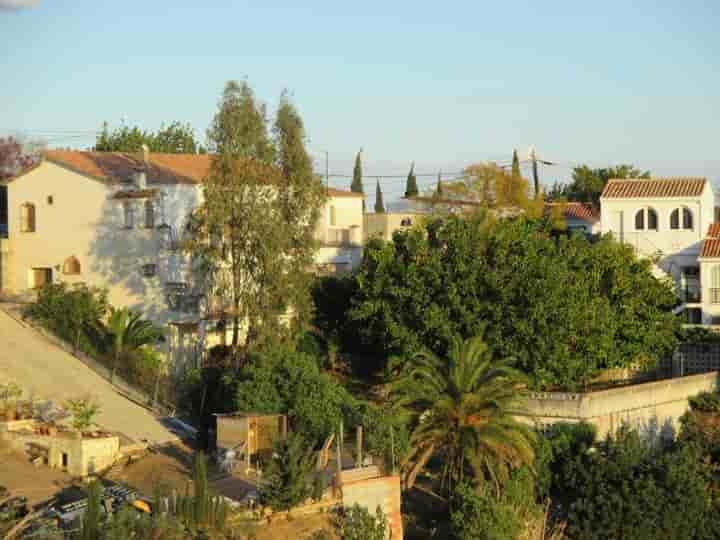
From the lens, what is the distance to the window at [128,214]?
38562mm

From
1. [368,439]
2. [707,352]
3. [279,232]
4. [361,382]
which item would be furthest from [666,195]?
[368,439]

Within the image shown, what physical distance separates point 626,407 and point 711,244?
501 inches

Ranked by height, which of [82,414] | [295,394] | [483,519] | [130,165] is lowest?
[483,519]

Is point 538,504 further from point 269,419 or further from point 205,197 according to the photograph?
point 205,197

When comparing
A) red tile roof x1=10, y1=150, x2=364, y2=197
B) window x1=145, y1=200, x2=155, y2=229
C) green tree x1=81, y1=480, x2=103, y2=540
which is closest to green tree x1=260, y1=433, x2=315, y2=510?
green tree x1=81, y1=480, x2=103, y2=540

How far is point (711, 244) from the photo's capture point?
43.8 meters

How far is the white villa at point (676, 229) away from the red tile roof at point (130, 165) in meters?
15.7

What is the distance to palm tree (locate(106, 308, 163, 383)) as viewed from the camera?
33.9 m

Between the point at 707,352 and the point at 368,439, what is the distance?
17.0m

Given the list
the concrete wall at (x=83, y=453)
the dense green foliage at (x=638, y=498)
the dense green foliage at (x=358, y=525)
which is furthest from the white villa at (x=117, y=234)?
the dense green foliage at (x=358, y=525)

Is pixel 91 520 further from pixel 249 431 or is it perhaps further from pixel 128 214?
pixel 128 214

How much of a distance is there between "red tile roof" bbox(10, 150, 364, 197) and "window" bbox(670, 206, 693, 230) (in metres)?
17.7

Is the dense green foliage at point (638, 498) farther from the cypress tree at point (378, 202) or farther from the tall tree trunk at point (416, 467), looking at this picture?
the cypress tree at point (378, 202)

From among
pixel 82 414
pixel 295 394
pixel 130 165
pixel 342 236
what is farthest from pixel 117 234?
pixel 295 394
